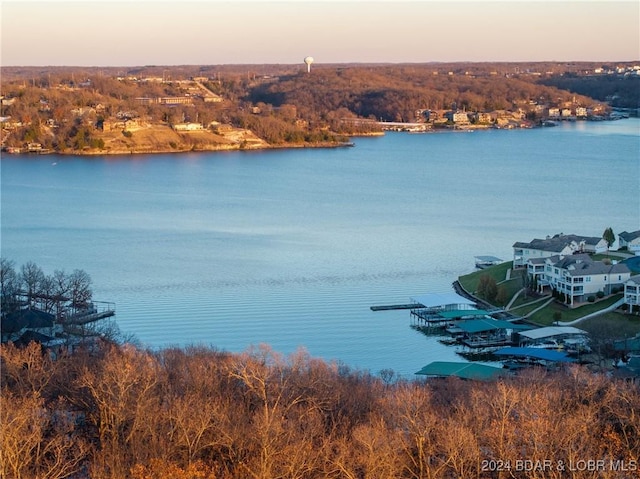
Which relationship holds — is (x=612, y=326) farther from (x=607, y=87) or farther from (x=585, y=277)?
(x=607, y=87)

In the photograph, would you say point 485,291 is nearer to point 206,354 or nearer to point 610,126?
point 206,354

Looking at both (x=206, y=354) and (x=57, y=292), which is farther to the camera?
(x=57, y=292)

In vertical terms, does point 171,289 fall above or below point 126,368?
below

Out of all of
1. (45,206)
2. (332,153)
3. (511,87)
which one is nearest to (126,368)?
(45,206)

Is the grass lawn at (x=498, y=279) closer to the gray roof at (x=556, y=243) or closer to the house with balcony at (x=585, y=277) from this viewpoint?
the gray roof at (x=556, y=243)

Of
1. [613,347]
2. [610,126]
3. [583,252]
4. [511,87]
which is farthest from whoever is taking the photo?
[511,87]

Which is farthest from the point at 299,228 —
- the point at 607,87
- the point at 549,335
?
the point at 607,87
